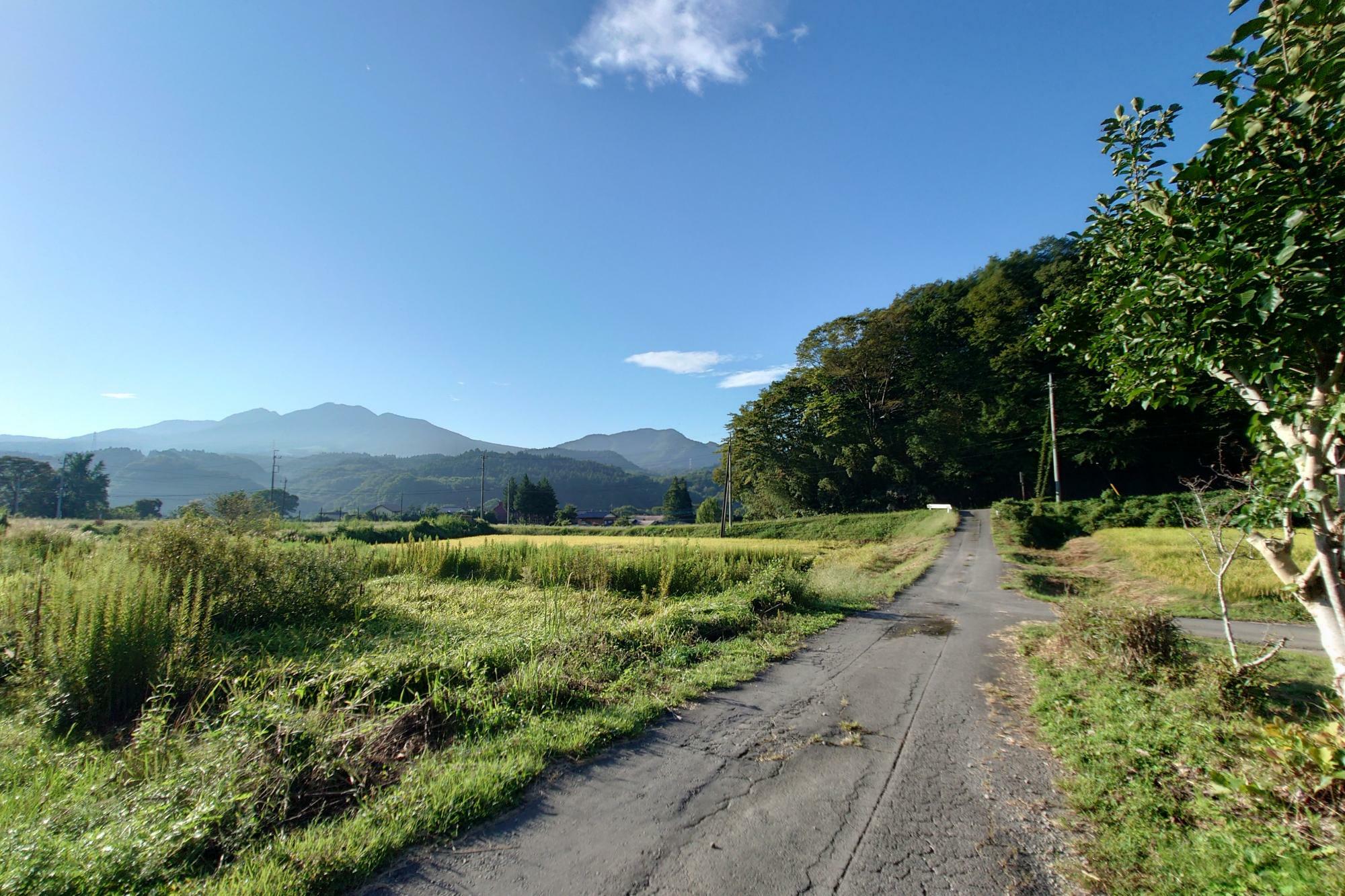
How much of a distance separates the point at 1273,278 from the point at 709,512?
56704 millimetres

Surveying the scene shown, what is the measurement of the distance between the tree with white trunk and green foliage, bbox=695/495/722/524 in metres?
53.2

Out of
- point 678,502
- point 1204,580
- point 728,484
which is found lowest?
point 678,502

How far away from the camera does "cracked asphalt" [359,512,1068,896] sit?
270 cm

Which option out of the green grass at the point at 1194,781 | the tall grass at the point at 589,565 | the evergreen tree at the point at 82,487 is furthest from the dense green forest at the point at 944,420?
the evergreen tree at the point at 82,487

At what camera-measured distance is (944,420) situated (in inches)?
1537

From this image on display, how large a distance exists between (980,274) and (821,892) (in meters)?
61.6

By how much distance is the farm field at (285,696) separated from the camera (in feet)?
9.14

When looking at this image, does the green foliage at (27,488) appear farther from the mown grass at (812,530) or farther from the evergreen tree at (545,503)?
the mown grass at (812,530)

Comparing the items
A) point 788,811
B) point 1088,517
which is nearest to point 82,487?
point 788,811

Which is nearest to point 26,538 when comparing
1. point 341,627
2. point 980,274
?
point 341,627

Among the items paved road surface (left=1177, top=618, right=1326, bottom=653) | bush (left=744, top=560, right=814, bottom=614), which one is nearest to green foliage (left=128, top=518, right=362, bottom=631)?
bush (left=744, top=560, right=814, bottom=614)

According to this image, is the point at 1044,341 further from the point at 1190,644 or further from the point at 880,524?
the point at 880,524

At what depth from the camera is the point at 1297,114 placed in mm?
2377

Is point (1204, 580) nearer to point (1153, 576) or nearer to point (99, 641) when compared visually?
point (1153, 576)
